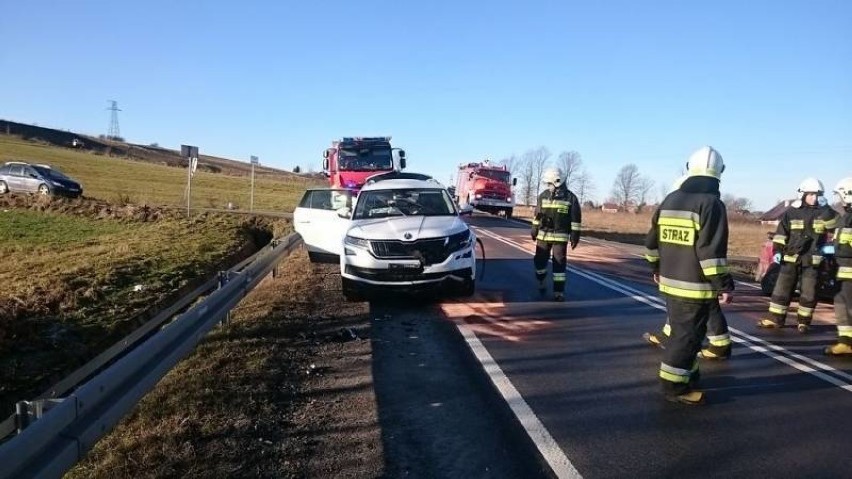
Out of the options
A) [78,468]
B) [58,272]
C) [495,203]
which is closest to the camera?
[78,468]

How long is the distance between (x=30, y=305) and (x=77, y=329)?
1.16m

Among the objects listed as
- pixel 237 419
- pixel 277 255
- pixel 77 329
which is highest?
pixel 277 255

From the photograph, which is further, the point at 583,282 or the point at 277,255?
the point at 583,282

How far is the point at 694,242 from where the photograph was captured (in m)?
4.79

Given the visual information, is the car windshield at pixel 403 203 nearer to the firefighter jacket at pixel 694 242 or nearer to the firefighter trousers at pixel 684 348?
the firefighter jacket at pixel 694 242

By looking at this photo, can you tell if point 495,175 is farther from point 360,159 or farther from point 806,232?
point 806,232

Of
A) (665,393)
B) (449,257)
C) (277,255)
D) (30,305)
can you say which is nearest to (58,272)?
(30,305)

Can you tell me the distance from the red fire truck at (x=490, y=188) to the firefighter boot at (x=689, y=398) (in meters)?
26.6

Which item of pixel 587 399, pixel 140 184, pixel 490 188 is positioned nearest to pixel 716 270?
pixel 587 399

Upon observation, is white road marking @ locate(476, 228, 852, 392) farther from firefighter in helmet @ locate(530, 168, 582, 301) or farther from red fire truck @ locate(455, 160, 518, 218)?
red fire truck @ locate(455, 160, 518, 218)

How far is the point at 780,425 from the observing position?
14.2ft

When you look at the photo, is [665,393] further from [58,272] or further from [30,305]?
[58,272]

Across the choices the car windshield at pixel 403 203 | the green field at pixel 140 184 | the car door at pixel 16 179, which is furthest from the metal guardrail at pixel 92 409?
the car door at pixel 16 179

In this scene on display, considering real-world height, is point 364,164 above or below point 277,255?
above
